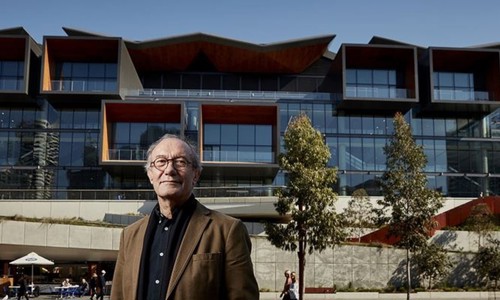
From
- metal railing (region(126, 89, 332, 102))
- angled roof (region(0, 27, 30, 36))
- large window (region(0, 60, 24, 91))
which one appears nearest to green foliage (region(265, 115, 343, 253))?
metal railing (region(126, 89, 332, 102))

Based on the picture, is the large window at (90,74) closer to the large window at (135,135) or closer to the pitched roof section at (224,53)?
the large window at (135,135)

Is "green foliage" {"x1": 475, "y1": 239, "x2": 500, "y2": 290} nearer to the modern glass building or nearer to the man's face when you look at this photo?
the modern glass building

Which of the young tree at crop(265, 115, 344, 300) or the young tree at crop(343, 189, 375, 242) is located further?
the young tree at crop(343, 189, 375, 242)

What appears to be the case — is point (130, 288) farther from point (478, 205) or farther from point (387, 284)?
point (478, 205)

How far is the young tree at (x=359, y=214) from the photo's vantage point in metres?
36.8

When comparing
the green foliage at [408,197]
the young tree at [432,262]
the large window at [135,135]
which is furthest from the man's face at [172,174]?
the large window at [135,135]

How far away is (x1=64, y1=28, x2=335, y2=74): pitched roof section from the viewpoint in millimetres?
54719

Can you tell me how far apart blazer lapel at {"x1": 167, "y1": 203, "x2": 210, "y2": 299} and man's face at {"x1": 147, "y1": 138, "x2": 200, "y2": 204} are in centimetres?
13

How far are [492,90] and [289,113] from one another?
16529 millimetres

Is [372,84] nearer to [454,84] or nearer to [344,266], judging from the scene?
[454,84]

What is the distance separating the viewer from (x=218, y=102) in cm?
4803

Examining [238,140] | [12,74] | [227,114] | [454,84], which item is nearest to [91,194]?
[238,140]

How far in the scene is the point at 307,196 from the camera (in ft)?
88.2

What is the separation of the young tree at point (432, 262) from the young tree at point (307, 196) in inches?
253
